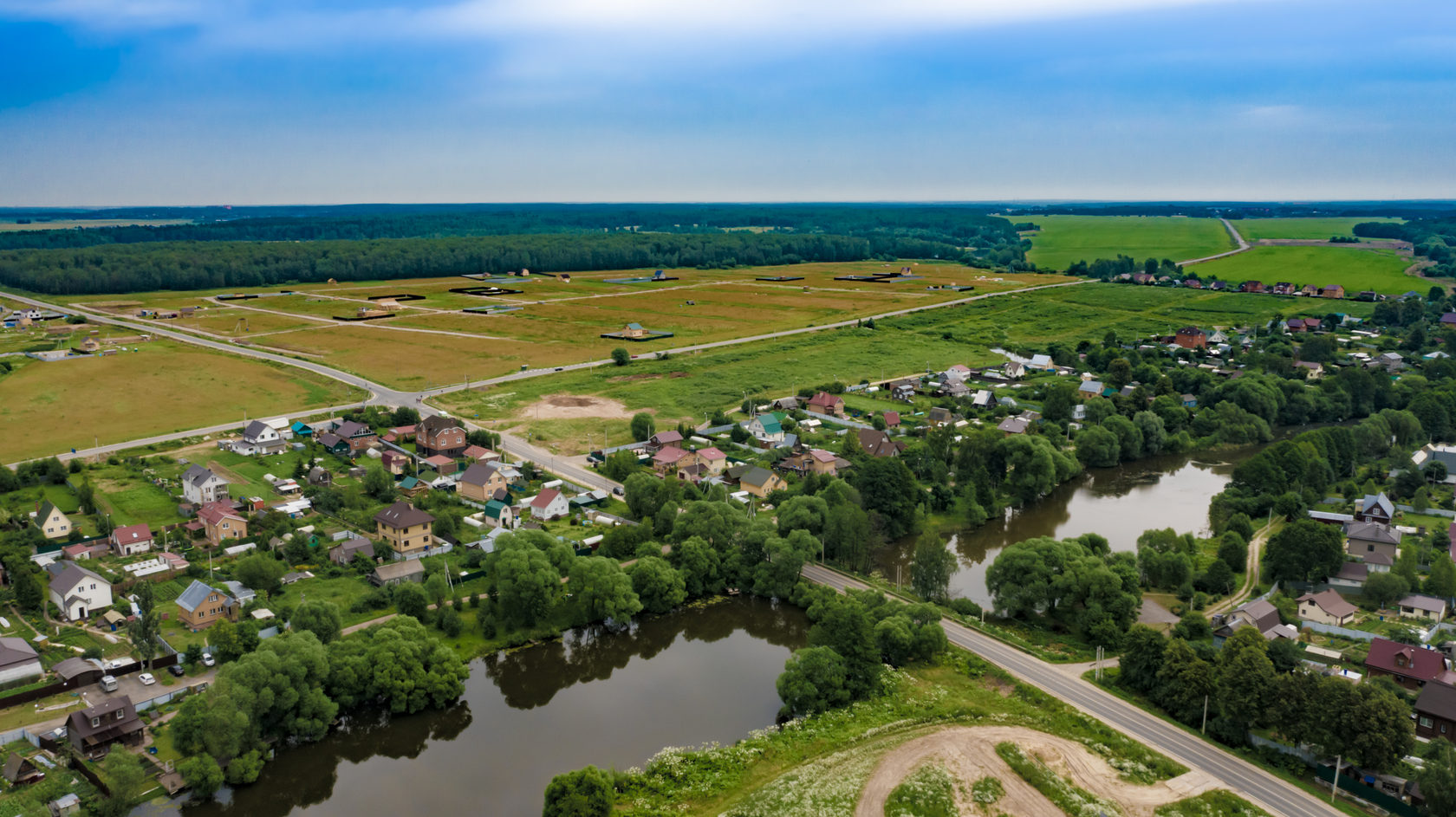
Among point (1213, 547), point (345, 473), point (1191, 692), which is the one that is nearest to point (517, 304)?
point (345, 473)

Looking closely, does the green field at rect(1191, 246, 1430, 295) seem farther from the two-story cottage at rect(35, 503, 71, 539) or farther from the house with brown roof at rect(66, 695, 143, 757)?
the house with brown roof at rect(66, 695, 143, 757)

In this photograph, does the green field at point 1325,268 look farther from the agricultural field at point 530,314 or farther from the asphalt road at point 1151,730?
the asphalt road at point 1151,730

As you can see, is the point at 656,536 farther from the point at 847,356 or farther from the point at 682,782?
the point at 847,356

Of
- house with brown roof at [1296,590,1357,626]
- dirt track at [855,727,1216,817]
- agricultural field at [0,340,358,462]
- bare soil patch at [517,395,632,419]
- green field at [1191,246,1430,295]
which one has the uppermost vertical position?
green field at [1191,246,1430,295]

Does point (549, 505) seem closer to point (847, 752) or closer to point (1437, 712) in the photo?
point (847, 752)

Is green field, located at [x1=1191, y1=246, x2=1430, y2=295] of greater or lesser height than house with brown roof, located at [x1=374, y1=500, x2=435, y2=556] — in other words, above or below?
above

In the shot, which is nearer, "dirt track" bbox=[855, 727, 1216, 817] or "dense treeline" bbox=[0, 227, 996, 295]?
"dirt track" bbox=[855, 727, 1216, 817]

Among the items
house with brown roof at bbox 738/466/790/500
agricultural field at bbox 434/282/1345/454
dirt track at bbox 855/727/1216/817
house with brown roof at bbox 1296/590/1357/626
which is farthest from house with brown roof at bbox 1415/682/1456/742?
agricultural field at bbox 434/282/1345/454

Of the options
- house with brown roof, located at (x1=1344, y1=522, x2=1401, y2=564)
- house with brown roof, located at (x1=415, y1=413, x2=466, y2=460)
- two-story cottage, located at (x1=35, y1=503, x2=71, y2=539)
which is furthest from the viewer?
house with brown roof, located at (x1=415, y1=413, x2=466, y2=460)

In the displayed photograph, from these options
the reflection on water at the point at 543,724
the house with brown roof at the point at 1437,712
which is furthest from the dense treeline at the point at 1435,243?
the reflection on water at the point at 543,724
